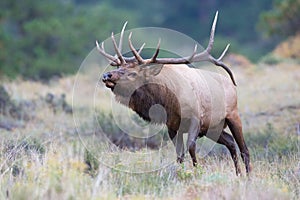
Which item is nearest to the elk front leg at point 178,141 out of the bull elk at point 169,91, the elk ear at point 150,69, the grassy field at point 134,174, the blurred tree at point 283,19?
the bull elk at point 169,91

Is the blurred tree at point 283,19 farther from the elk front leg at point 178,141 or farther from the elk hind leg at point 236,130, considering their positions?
the elk front leg at point 178,141

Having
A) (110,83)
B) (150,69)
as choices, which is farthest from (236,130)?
(110,83)

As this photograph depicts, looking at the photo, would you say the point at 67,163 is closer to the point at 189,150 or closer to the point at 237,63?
the point at 189,150

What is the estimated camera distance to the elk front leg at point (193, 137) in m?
Result: 8.62

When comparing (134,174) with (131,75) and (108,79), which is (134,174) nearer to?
(108,79)

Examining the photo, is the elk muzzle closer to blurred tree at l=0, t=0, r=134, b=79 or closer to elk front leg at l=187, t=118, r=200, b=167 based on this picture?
elk front leg at l=187, t=118, r=200, b=167

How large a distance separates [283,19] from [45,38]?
875 cm

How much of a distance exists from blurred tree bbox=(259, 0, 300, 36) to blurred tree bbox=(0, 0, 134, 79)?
720 centimetres

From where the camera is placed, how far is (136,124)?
499 inches

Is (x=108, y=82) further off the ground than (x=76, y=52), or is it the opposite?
(x=108, y=82)

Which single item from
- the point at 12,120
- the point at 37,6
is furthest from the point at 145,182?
the point at 37,6

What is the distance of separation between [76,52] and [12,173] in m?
20.2

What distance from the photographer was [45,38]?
87.0ft

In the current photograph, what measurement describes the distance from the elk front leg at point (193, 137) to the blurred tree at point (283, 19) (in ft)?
48.5
